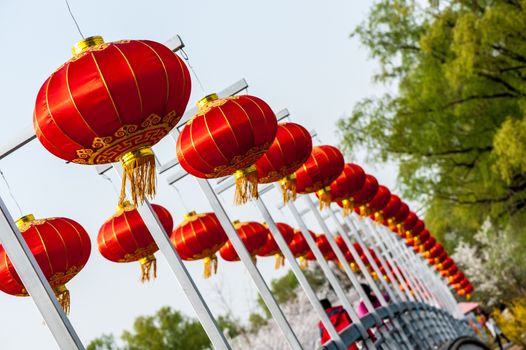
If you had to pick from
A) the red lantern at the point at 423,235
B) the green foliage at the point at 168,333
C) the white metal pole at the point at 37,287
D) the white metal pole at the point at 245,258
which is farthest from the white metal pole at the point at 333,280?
the green foliage at the point at 168,333

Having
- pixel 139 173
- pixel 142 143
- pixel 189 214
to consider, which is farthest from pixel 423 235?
Answer: pixel 142 143

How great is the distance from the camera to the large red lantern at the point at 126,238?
5273 millimetres

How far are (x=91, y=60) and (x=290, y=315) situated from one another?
1072 inches

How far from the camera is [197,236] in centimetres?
626

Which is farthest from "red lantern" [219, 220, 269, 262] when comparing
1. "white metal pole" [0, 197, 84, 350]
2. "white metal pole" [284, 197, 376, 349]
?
"white metal pole" [0, 197, 84, 350]

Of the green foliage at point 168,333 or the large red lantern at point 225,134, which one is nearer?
the large red lantern at point 225,134

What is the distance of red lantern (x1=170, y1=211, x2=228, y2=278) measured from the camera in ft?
20.6

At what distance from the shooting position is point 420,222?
14.6 metres

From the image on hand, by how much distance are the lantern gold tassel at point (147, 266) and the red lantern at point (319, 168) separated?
163 cm

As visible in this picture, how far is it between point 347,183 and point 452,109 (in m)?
5.50

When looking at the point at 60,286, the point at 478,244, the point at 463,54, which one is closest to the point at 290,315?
the point at 478,244

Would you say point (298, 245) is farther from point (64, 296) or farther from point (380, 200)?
point (64, 296)

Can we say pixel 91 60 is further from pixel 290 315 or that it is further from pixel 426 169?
pixel 290 315

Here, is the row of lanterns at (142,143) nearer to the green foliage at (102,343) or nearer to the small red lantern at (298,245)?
the small red lantern at (298,245)
